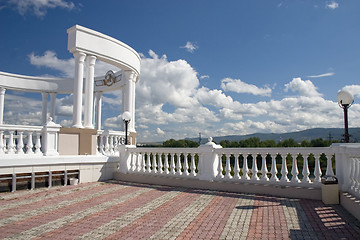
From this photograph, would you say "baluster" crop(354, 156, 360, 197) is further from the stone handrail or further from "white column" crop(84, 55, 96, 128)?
"white column" crop(84, 55, 96, 128)

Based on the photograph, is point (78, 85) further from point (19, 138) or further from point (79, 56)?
point (19, 138)

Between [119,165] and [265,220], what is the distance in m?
7.07

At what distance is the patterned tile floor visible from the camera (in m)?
3.99

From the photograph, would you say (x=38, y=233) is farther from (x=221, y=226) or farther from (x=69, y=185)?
(x=69, y=185)

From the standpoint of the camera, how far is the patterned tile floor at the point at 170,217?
3990 millimetres

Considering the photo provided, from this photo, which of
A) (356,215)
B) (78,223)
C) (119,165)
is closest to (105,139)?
(119,165)

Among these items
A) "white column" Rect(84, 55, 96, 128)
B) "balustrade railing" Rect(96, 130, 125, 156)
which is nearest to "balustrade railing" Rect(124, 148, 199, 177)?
"balustrade railing" Rect(96, 130, 125, 156)

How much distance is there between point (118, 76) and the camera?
52.3 feet

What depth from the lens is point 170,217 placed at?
16.1 ft

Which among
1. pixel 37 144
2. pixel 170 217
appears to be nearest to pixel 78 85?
pixel 37 144

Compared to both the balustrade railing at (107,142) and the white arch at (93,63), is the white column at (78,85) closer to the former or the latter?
the white arch at (93,63)

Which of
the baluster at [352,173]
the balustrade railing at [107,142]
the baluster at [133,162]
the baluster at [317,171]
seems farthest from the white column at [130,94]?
the baluster at [352,173]

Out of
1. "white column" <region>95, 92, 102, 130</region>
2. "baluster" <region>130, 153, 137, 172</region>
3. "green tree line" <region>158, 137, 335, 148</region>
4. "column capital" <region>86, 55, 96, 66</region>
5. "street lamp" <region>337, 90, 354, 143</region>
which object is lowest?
"baluster" <region>130, 153, 137, 172</region>

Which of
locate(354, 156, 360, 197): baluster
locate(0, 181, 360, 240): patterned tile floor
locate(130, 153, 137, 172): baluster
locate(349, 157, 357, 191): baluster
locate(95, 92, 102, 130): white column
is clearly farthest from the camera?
locate(95, 92, 102, 130): white column
